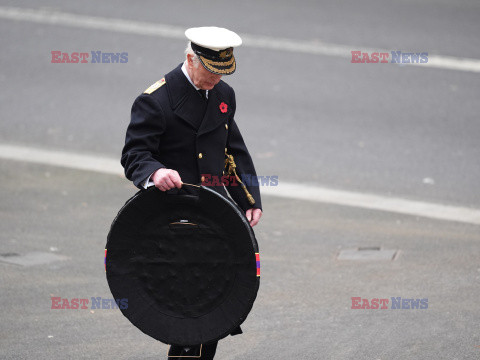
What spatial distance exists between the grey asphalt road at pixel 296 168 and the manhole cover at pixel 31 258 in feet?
0.33

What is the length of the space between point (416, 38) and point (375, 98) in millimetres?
2203

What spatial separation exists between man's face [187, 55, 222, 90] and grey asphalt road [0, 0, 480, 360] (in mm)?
1880

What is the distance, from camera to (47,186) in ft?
29.5

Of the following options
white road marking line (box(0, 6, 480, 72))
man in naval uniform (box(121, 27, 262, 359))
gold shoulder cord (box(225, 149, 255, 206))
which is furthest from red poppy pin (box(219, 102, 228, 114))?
white road marking line (box(0, 6, 480, 72))

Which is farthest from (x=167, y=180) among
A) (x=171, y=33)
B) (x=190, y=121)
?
(x=171, y=33)

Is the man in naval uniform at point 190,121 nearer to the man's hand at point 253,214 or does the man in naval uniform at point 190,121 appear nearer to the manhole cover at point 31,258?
the man's hand at point 253,214

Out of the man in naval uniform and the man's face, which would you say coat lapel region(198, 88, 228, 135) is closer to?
the man in naval uniform

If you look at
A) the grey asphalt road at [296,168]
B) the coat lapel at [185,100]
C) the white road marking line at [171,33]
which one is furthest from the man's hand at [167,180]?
the white road marking line at [171,33]

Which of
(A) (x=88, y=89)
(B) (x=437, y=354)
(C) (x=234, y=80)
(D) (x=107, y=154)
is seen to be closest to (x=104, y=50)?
(A) (x=88, y=89)

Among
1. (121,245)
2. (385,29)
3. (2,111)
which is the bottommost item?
(2,111)

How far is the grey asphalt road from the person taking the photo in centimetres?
598

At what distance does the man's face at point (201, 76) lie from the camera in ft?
15.2

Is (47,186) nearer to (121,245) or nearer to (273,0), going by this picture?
(121,245)

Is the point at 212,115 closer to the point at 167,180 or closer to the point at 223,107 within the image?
the point at 223,107
